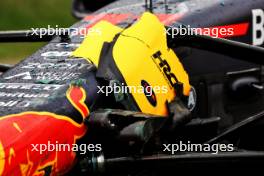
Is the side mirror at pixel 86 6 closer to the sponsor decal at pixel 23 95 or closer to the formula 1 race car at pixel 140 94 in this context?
the formula 1 race car at pixel 140 94

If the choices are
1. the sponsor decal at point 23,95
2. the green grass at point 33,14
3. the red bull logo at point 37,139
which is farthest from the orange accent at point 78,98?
the green grass at point 33,14

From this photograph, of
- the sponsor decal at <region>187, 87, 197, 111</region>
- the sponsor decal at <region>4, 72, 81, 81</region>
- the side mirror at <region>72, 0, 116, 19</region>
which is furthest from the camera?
the side mirror at <region>72, 0, 116, 19</region>

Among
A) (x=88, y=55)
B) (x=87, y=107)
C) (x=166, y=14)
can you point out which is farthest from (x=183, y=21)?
(x=87, y=107)

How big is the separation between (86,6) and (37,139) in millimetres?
2247

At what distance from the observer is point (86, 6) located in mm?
5020

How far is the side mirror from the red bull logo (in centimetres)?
192

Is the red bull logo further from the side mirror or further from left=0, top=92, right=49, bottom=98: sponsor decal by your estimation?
the side mirror

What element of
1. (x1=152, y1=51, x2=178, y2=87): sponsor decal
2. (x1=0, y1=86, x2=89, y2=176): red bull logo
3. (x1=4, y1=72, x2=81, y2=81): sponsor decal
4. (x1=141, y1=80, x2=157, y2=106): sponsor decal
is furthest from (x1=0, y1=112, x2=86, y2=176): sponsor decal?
(x1=152, y1=51, x2=178, y2=87): sponsor decal

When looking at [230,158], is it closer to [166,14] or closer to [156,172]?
[156,172]

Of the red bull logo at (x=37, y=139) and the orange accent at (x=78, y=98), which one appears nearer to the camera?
the red bull logo at (x=37, y=139)

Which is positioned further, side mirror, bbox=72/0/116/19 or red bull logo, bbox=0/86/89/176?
side mirror, bbox=72/0/116/19

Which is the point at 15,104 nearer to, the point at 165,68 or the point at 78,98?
the point at 78,98

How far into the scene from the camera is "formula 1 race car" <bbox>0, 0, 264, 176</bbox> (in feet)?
9.82

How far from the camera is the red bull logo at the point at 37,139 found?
110 inches
